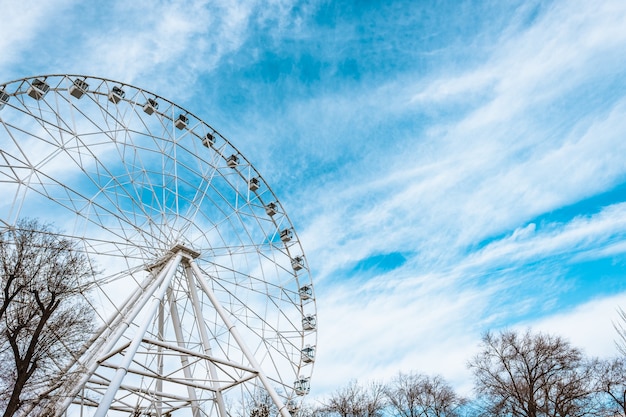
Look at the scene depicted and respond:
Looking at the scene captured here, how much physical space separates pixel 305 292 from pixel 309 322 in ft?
6.79

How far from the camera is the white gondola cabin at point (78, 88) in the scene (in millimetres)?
22883

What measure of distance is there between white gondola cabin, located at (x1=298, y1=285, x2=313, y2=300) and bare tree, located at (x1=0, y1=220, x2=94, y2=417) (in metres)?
13.4

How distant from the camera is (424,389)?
46094 mm

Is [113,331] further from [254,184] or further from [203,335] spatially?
[254,184]

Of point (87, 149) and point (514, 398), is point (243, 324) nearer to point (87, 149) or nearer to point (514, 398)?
point (87, 149)

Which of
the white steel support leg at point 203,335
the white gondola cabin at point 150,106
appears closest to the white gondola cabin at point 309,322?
the white steel support leg at point 203,335

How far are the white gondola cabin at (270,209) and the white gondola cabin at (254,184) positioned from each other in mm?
1665

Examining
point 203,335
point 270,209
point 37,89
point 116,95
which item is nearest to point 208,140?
point 116,95

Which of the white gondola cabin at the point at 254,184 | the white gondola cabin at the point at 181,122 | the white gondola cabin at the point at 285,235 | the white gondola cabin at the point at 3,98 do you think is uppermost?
the white gondola cabin at the point at 181,122

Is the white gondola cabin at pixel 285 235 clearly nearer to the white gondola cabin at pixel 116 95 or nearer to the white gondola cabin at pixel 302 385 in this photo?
the white gondola cabin at pixel 302 385

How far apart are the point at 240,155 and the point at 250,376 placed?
46.3 ft

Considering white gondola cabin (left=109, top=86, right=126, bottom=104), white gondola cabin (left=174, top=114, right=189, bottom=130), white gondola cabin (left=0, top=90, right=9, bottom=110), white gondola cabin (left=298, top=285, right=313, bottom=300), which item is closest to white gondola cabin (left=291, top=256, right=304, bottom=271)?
white gondola cabin (left=298, top=285, right=313, bottom=300)

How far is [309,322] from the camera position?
31.2 m

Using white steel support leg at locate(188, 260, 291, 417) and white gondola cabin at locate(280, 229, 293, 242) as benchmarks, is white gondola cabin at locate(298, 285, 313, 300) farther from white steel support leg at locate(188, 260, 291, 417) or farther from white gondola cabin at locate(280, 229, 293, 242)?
white steel support leg at locate(188, 260, 291, 417)
